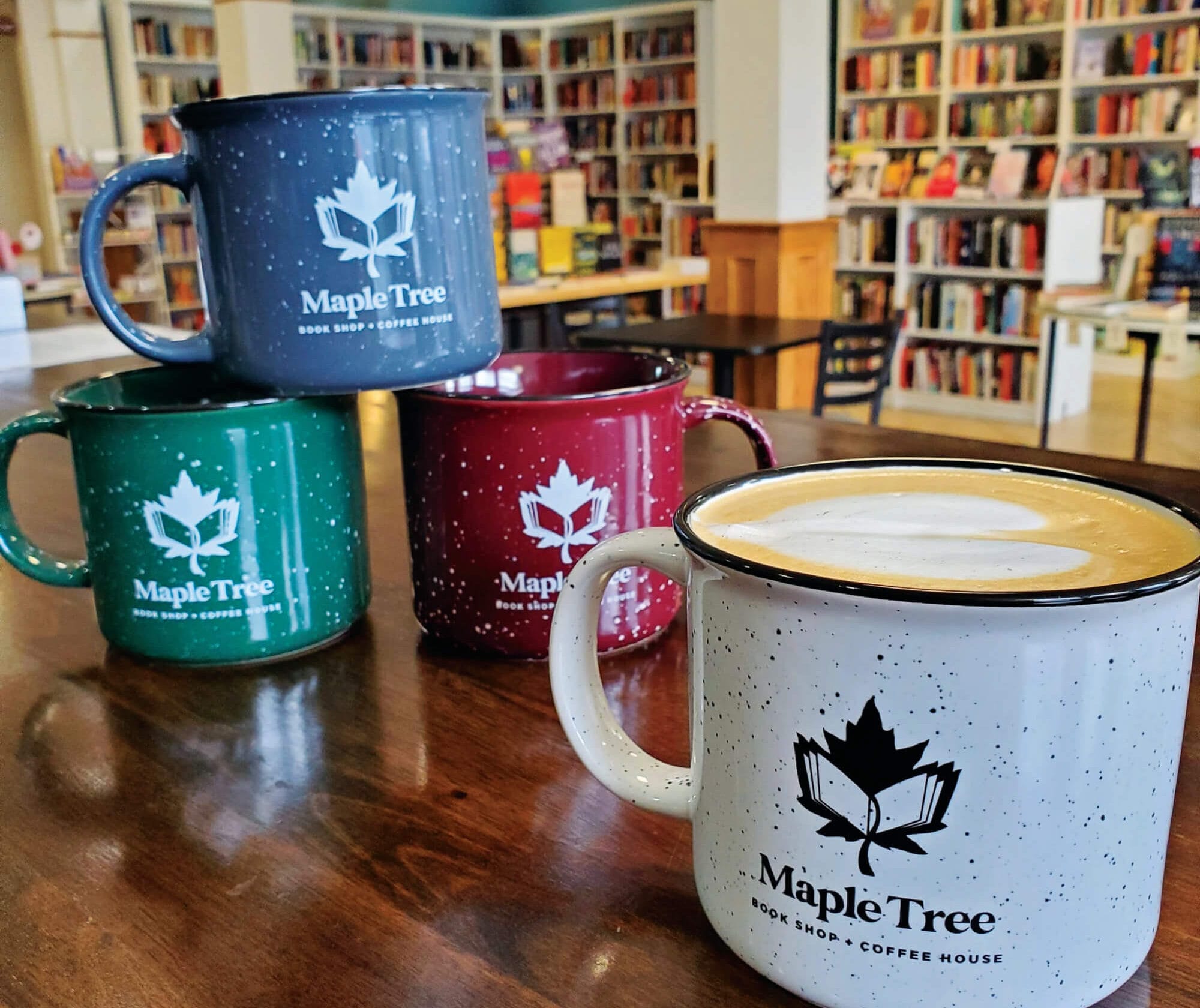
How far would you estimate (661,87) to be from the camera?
755 cm

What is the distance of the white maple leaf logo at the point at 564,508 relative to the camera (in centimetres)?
62

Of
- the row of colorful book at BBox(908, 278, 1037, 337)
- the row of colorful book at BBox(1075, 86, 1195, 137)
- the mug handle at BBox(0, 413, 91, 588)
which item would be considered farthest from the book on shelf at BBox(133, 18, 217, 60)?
the mug handle at BBox(0, 413, 91, 588)

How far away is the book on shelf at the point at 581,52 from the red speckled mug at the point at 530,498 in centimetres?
769

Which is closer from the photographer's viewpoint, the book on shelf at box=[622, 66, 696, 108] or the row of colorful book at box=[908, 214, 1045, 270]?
the row of colorful book at box=[908, 214, 1045, 270]

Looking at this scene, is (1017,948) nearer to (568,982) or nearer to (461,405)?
(568,982)

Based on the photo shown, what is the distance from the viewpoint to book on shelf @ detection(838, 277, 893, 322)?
6145 millimetres

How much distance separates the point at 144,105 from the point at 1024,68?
4959 mm

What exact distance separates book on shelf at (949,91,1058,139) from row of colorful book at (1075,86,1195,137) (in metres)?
0.15

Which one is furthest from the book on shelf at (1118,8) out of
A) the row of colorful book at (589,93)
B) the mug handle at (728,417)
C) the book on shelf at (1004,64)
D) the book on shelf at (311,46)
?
the mug handle at (728,417)

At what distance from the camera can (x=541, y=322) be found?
4.92m

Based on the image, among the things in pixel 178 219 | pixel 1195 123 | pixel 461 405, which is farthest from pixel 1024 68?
pixel 461 405

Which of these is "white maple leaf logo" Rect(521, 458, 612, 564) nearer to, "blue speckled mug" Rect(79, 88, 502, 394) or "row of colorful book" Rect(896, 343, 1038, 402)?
"blue speckled mug" Rect(79, 88, 502, 394)

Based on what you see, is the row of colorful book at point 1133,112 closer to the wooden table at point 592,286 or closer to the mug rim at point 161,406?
the wooden table at point 592,286

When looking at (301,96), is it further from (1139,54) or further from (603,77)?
(603,77)
